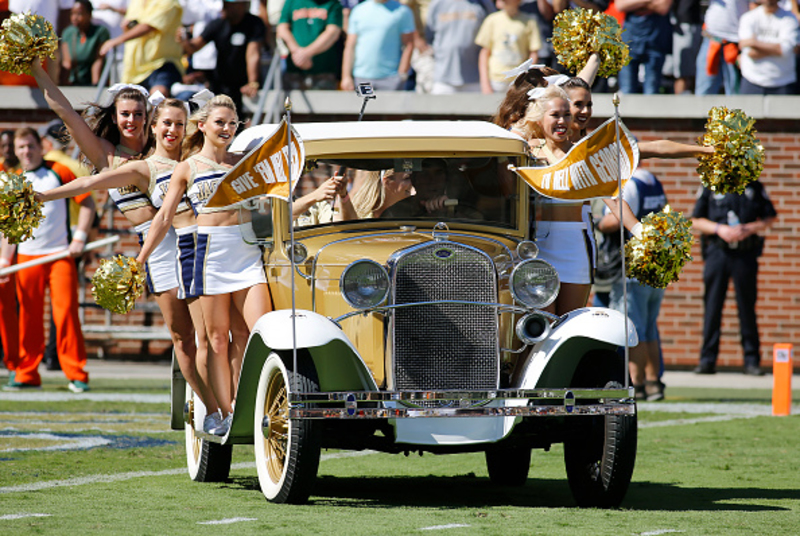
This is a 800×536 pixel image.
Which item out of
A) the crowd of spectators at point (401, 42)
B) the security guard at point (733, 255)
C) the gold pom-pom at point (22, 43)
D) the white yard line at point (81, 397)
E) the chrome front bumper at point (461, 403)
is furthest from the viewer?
the crowd of spectators at point (401, 42)

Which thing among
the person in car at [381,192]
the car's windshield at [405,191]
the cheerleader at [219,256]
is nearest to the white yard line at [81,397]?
the cheerleader at [219,256]

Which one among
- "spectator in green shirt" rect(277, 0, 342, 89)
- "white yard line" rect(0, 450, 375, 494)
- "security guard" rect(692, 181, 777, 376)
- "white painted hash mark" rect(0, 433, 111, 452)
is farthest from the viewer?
"spectator in green shirt" rect(277, 0, 342, 89)

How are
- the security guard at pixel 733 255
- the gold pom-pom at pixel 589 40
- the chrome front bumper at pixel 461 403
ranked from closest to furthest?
1. the chrome front bumper at pixel 461 403
2. the gold pom-pom at pixel 589 40
3. the security guard at pixel 733 255

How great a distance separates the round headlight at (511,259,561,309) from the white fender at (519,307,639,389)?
167 millimetres

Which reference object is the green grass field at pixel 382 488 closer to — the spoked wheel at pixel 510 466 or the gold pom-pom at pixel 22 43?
the spoked wheel at pixel 510 466

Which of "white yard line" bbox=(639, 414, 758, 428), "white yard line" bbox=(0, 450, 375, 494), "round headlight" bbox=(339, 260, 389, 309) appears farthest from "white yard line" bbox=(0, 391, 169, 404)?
"round headlight" bbox=(339, 260, 389, 309)

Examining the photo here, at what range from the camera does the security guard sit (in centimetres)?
1669

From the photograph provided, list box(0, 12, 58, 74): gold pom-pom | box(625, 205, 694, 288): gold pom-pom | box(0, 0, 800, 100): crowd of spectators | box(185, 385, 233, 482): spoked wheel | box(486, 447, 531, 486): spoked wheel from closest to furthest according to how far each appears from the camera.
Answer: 1. box(625, 205, 694, 288): gold pom-pom
2. box(185, 385, 233, 482): spoked wheel
3. box(486, 447, 531, 486): spoked wheel
4. box(0, 12, 58, 74): gold pom-pom
5. box(0, 0, 800, 100): crowd of spectators

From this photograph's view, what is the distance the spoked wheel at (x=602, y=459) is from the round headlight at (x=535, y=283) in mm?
575

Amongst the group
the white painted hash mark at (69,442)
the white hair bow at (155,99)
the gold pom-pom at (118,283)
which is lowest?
the white painted hash mark at (69,442)

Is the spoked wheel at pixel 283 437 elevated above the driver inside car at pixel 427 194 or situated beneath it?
situated beneath

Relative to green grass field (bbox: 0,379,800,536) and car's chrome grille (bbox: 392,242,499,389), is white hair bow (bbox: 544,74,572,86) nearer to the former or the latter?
car's chrome grille (bbox: 392,242,499,389)

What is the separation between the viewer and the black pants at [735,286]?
671 inches

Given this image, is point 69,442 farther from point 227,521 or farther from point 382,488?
point 227,521
